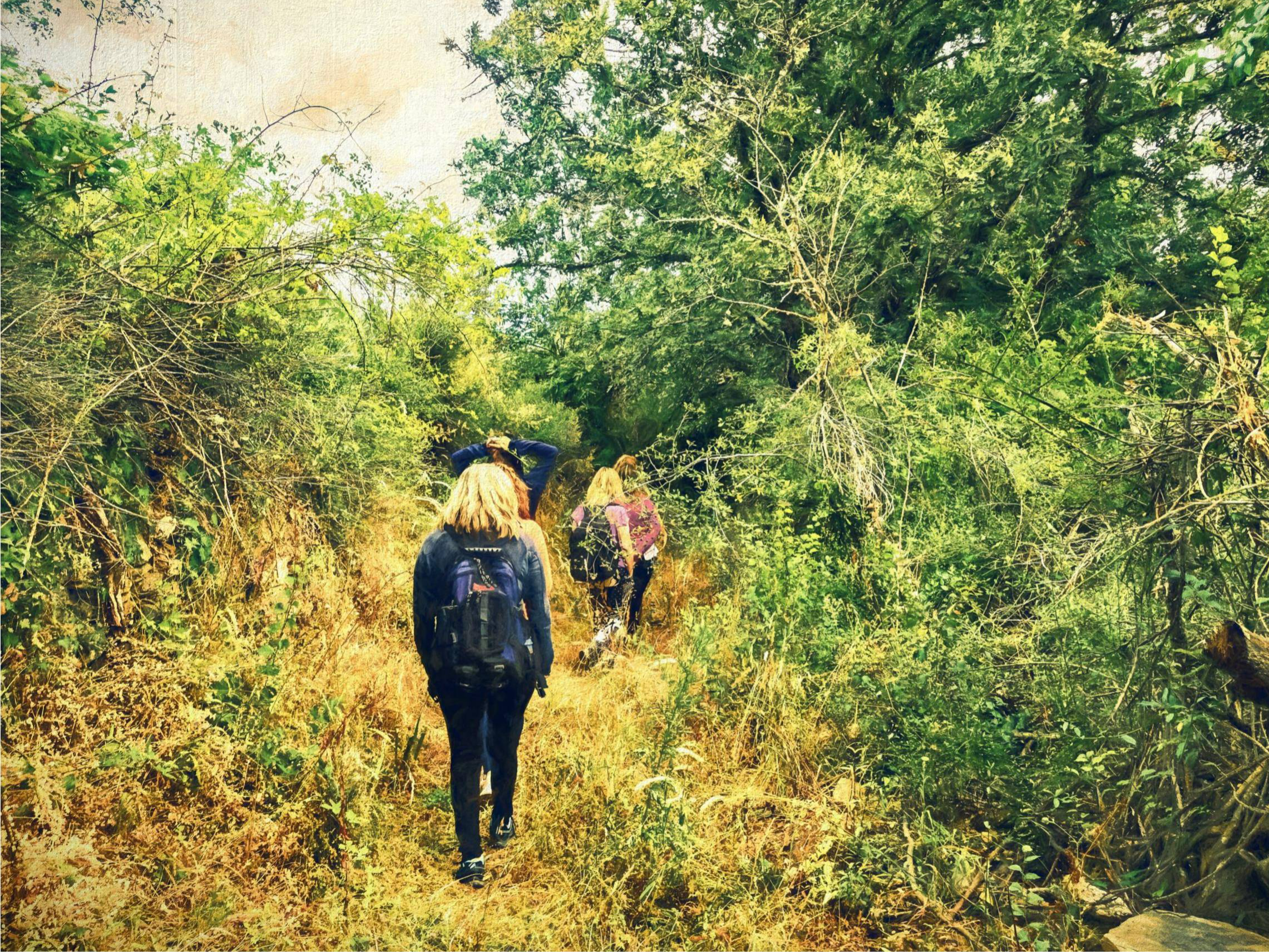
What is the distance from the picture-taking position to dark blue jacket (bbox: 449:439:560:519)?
491 cm

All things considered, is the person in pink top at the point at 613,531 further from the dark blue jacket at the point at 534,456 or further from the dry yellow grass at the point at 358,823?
the dry yellow grass at the point at 358,823

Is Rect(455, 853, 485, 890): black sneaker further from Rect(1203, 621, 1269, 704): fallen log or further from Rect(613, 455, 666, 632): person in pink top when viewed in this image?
Rect(1203, 621, 1269, 704): fallen log

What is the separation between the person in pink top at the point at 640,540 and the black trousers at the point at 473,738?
2772 millimetres

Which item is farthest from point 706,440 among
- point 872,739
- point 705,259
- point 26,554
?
point 26,554

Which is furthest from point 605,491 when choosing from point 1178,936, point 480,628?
point 1178,936

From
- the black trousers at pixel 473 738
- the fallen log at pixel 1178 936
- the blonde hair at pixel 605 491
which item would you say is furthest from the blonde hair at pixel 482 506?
the fallen log at pixel 1178 936

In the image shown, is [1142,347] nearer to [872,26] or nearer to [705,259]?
[705,259]

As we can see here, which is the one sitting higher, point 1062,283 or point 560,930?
point 1062,283

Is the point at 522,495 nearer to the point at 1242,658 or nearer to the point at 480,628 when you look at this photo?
the point at 480,628

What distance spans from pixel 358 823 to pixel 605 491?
3371 mm

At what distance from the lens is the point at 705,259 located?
26.2 feet

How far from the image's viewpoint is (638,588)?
6.62 meters

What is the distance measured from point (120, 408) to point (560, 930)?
365cm

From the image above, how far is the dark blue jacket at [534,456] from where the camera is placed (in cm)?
491
